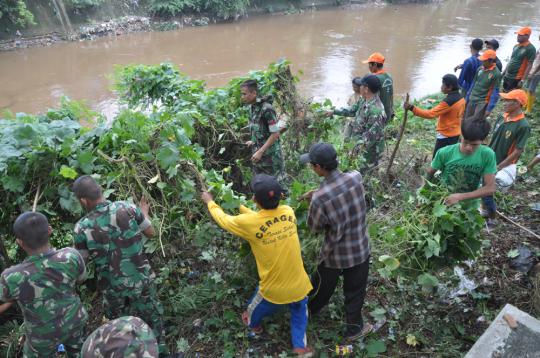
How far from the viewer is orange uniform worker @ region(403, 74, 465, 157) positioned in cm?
459

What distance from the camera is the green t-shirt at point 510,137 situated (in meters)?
4.13

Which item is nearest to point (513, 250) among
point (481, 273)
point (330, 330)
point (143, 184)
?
point (481, 273)

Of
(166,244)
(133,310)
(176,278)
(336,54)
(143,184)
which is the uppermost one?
(143,184)

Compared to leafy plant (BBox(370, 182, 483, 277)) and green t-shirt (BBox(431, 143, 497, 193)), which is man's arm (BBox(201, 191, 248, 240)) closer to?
leafy plant (BBox(370, 182, 483, 277))

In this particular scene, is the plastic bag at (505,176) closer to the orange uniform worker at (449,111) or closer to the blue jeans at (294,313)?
the orange uniform worker at (449,111)

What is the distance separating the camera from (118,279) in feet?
8.73

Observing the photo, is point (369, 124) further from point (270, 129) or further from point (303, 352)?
point (303, 352)

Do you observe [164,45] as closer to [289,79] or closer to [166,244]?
[289,79]

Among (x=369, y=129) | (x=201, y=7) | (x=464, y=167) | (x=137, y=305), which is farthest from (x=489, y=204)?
(x=201, y=7)

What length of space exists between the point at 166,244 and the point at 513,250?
337 cm

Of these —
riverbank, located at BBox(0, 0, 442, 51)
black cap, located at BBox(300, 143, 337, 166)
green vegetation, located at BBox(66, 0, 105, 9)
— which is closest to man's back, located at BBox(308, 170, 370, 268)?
black cap, located at BBox(300, 143, 337, 166)

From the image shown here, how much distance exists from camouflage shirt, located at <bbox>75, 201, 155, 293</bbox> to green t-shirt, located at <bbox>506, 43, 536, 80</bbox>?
7293 millimetres

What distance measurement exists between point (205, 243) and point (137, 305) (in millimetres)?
698

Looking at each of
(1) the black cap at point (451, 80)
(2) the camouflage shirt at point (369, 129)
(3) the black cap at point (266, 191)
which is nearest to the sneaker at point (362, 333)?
(3) the black cap at point (266, 191)
